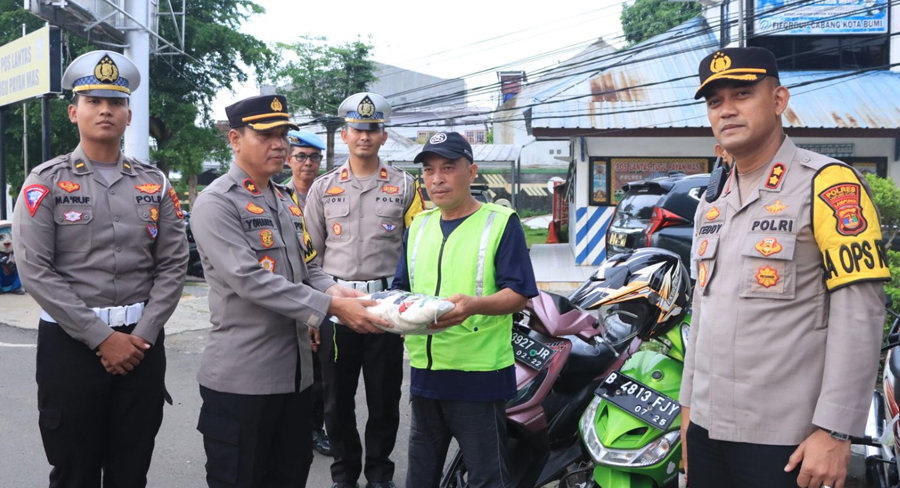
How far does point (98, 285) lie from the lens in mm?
3117

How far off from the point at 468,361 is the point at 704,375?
3.21 ft

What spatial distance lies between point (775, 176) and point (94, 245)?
2.55m

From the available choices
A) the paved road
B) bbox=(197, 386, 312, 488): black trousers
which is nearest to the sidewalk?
the paved road

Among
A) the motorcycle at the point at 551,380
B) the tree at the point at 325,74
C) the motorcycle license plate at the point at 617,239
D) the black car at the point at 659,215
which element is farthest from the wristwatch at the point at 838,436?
the tree at the point at 325,74

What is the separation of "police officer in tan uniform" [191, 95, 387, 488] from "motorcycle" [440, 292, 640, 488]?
80cm

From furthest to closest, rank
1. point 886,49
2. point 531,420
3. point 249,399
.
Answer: point 886,49 → point 531,420 → point 249,399

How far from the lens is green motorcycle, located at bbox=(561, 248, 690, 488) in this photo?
3053 millimetres

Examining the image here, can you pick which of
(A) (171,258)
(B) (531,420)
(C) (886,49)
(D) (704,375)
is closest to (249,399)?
(A) (171,258)

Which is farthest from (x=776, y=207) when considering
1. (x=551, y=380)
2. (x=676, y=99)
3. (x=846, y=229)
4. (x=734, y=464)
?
(x=676, y=99)

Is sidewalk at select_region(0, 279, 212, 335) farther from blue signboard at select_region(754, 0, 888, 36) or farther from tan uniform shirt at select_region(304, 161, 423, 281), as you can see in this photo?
blue signboard at select_region(754, 0, 888, 36)

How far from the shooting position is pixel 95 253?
3119 mm

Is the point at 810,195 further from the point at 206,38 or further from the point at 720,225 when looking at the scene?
the point at 206,38

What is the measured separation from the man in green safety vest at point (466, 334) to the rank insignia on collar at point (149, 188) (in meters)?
1.18

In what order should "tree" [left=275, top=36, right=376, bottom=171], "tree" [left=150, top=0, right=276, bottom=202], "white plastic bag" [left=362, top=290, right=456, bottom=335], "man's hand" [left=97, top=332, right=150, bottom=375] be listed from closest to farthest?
"white plastic bag" [left=362, top=290, right=456, bottom=335]
"man's hand" [left=97, top=332, right=150, bottom=375]
"tree" [left=150, top=0, right=276, bottom=202]
"tree" [left=275, top=36, right=376, bottom=171]
